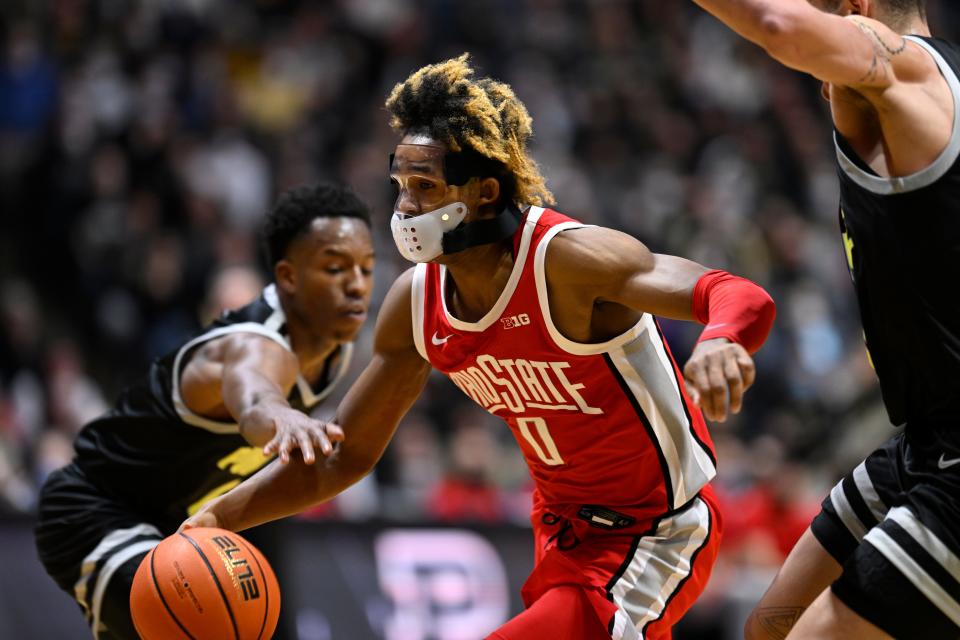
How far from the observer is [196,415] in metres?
5.43

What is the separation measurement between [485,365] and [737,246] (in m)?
8.72

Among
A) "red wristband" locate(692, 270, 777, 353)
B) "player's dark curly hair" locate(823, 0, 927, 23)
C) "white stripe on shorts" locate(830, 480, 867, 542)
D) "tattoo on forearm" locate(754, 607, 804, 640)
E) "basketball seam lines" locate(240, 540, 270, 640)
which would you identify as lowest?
"tattoo on forearm" locate(754, 607, 804, 640)

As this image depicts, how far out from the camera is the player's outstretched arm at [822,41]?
340cm

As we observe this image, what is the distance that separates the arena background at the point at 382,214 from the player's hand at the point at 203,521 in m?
2.75

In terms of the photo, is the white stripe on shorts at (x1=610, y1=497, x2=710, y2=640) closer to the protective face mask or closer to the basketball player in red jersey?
the basketball player in red jersey

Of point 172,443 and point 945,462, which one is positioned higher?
point 172,443

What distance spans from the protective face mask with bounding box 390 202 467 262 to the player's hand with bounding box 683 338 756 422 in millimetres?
1139

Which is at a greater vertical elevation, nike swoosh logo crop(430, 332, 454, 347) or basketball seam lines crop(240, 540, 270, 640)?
nike swoosh logo crop(430, 332, 454, 347)

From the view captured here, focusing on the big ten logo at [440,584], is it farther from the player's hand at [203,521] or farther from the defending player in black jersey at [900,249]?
the defending player in black jersey at [900,249]

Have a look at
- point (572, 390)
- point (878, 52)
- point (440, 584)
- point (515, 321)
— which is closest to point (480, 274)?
point (515, 321)

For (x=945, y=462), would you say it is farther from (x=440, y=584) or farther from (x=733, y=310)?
(x=440, y=584)

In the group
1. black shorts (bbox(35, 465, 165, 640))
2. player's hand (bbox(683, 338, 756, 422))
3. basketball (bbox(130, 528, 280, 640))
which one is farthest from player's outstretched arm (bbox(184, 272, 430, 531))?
player's hand (bbox(683, 338, 756, 422))

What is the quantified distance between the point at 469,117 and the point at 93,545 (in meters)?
2.50

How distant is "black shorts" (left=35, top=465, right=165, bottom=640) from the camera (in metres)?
5.32
